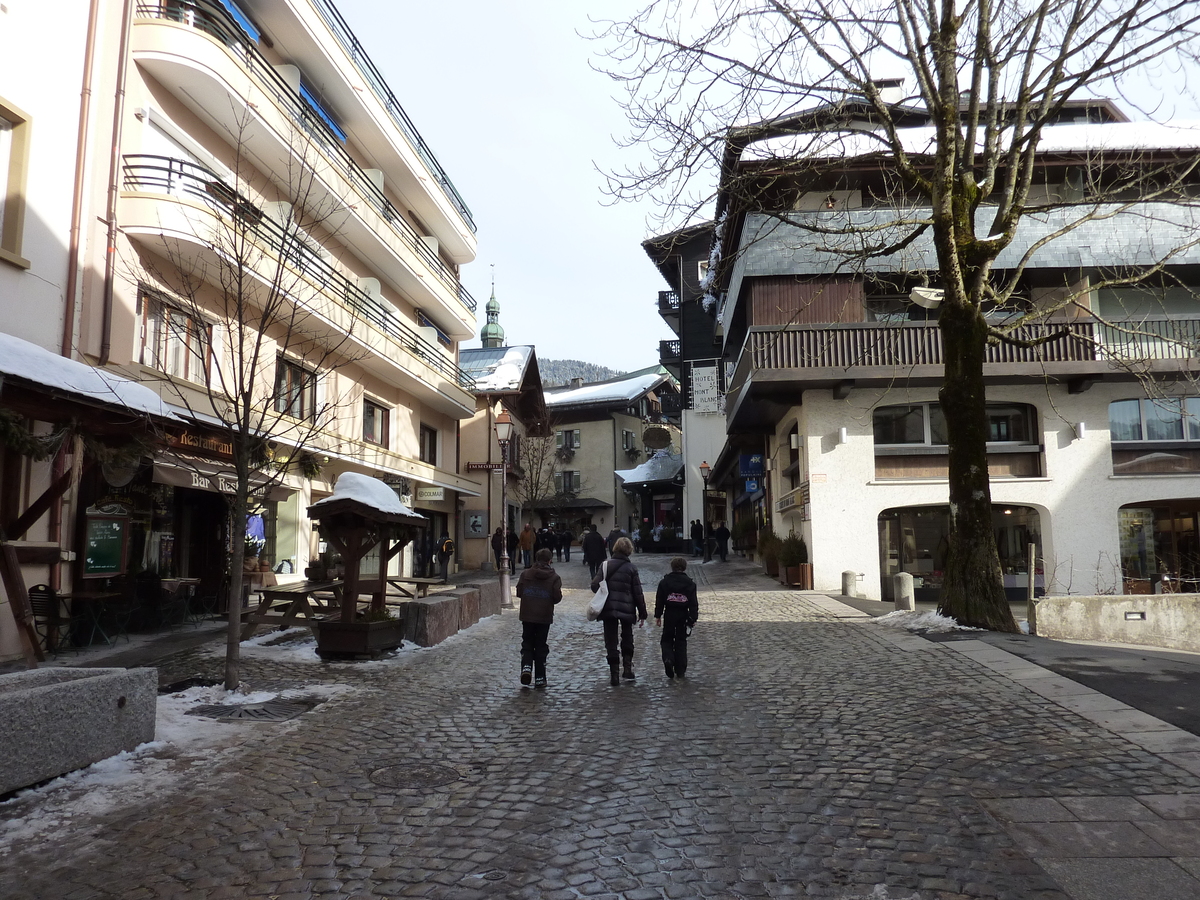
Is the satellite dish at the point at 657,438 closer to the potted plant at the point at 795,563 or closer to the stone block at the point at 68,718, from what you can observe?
the potted plant at the point at 795,563

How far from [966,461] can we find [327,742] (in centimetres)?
966

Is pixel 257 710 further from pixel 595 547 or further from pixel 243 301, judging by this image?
pixel 595 547

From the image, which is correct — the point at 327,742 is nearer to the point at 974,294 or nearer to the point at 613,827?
the point at 613,827

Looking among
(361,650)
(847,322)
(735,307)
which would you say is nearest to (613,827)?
(361,650)

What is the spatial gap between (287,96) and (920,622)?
51.8ft

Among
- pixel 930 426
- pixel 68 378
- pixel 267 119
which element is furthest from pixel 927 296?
pixel 267 119

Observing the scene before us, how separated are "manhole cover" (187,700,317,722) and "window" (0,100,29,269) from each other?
6663 mm

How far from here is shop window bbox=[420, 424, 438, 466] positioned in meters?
28.4

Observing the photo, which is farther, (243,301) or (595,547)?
(595,547)

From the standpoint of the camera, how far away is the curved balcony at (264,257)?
13.1 metres

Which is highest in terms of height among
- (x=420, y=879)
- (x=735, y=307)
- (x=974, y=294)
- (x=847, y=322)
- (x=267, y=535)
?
(x=735, y=307)

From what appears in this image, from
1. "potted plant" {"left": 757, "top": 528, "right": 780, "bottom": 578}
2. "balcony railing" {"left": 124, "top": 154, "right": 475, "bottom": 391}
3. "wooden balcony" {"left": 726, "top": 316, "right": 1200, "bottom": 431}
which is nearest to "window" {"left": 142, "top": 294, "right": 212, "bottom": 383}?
"balcony railing" {"left": 124, "top": 154, "right": 475, "bottom": 391}

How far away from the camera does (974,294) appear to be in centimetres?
1267

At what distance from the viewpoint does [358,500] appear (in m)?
10.5
